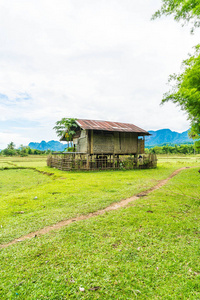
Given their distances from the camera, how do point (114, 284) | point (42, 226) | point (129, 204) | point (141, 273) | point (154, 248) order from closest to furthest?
1. point (114, 284)
2. point (141, 273)
3. point (154, 248)
4. point (42, 226)
5. point (129, 204)

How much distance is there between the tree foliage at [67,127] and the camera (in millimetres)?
22047

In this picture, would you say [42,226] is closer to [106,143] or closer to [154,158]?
[106,143]

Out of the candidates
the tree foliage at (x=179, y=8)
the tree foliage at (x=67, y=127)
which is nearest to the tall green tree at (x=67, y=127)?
the tree foliage at (x=67, y=127)

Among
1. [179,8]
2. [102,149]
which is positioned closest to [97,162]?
[102,149]

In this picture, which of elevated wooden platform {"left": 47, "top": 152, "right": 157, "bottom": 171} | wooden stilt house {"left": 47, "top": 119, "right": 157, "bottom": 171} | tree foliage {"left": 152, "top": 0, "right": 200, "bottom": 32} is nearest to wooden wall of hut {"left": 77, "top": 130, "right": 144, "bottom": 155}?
wooden stilt house {"left": 47, "top": 119, "right": 157, "bottom": 171}

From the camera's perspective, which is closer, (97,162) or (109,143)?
(97,162)

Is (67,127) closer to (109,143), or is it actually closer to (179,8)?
(109,143)

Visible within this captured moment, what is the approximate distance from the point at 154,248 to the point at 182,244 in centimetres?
73

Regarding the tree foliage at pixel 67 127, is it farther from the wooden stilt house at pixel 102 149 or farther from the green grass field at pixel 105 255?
the green grass field at pixel 105 255

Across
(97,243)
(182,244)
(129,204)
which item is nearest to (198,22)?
(129,204)

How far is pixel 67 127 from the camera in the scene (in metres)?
22.3

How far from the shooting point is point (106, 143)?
2050 cm

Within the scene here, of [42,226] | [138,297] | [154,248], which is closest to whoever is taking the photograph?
[138,297]

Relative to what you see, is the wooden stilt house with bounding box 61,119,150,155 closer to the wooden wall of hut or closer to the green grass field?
the wooden wall of hut
